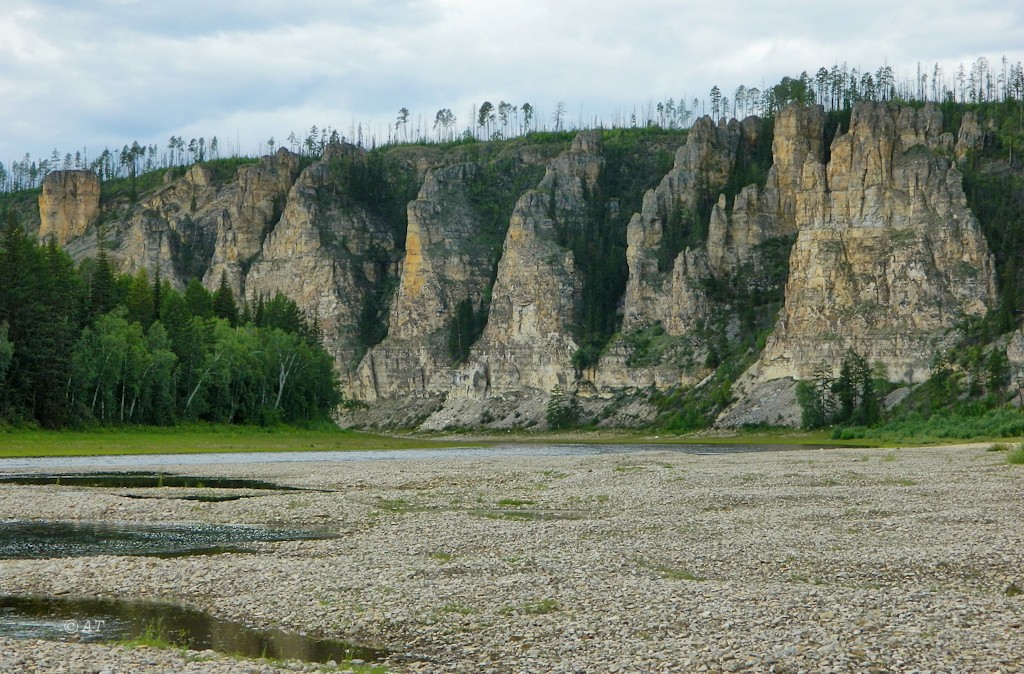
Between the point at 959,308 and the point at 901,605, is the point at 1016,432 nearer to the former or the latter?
the point at 959,308

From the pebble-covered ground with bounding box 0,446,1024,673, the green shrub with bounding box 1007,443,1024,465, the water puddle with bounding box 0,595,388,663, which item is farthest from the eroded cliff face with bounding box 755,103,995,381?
the water puddle with bounding box 0,595,388,663

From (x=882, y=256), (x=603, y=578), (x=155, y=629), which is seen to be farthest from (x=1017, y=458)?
(x=882, y=256)

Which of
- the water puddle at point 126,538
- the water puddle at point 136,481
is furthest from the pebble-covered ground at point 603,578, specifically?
the water puddle at point 136,481

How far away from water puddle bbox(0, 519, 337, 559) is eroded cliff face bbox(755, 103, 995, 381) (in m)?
140

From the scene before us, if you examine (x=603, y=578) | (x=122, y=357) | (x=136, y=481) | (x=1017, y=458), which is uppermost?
(x=122, y=357)

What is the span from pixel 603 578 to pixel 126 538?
1624cm

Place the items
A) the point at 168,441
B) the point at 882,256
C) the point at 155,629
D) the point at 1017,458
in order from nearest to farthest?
the point at 155,629 < the point at 1017,458 < the point at 168,441 < the point at 882,256

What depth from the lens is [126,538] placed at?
3284 centimetres

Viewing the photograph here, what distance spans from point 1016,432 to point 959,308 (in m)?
69.7

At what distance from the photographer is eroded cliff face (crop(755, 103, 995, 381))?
166 meters

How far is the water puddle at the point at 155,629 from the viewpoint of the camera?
19.4 m

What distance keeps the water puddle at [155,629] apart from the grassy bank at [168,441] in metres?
52.7

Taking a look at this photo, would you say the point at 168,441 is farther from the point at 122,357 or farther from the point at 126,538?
the point at 126,538

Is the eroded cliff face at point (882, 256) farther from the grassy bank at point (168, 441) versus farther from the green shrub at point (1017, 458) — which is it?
the green shrub at point (1017, 458)
